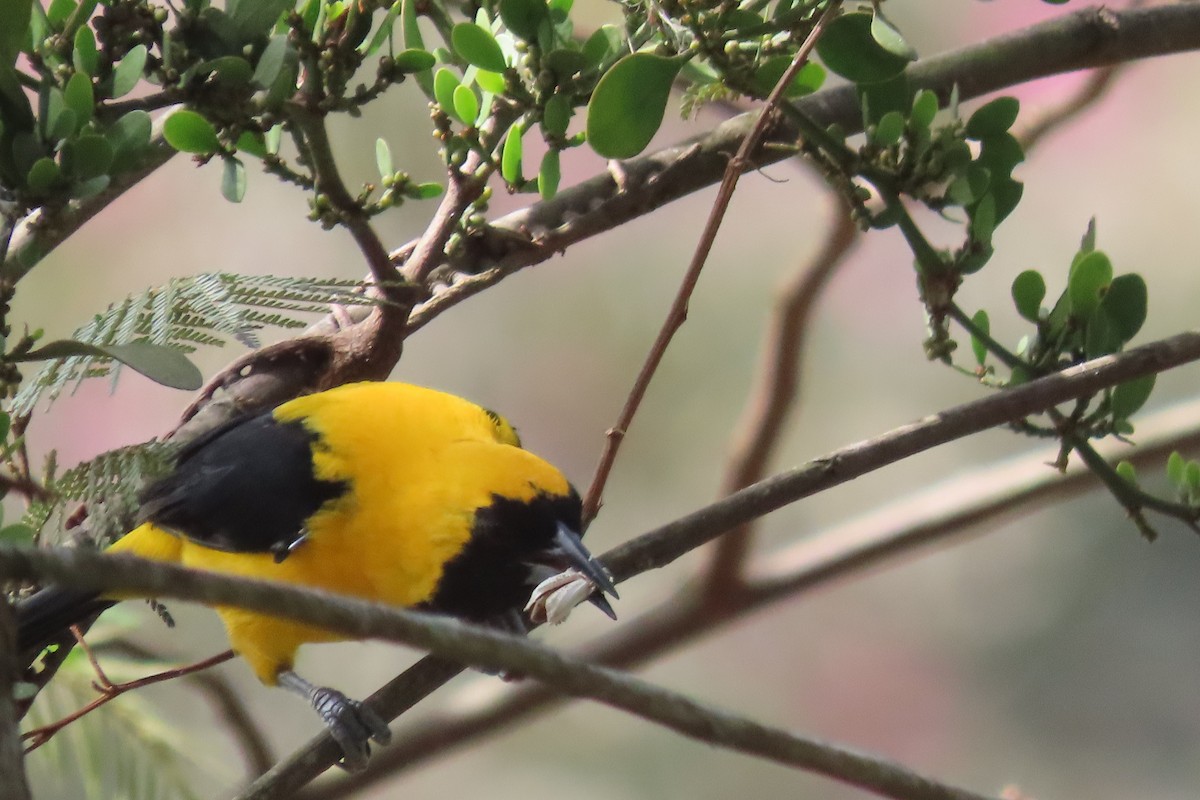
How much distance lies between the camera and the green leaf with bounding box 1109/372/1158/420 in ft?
2.88

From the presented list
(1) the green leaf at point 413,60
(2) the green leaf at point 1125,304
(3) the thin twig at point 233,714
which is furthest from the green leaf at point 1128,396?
(3) the thin twig at point 233,714

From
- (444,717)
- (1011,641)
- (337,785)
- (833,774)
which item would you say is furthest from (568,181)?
(833,774)

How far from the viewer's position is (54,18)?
0.71 metres

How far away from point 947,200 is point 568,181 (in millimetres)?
1271

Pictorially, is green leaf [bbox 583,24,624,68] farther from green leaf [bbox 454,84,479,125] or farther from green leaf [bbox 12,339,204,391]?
green leaf [bbox 12,339,204,391]

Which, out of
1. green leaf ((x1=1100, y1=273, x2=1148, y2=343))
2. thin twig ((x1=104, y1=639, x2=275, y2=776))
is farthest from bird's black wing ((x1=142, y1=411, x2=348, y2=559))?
green leaf ((x1=1100, y1=273, x2=1148, y2=343))

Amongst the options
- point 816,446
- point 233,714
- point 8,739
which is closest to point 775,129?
point 8,739

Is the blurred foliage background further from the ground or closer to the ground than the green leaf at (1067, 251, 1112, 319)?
further from the ground

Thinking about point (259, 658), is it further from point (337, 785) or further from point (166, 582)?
point (166, 582)

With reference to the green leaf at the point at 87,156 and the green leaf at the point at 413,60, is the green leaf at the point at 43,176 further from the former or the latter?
the green leaf at the point at 413,60

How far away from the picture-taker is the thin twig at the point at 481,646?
1.26 ft

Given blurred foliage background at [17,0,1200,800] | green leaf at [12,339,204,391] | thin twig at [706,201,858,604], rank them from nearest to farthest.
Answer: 1. green leaf at [12,339,204,391]
2. thin twig at [706,201,858,604]
3. blurred foliage background at [17,0,1200,800]

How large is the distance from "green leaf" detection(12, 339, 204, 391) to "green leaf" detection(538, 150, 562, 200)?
304 mm

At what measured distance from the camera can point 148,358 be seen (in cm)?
62
